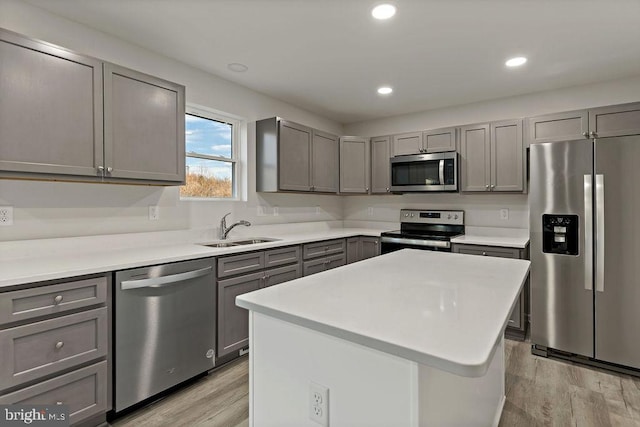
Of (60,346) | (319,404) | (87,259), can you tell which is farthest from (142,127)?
(319,404)

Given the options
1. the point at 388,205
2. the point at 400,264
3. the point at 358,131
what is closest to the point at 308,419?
the point at 400,264

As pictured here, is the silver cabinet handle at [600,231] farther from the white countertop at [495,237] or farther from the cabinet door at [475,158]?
the cabinet door at [475,158]

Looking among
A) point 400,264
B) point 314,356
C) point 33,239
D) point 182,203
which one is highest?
point 182,203

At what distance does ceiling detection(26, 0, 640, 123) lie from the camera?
6.95ft

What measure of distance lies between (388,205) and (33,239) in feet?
12.4

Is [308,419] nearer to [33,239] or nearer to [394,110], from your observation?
[33,239]

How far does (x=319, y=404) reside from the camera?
3.33 ft

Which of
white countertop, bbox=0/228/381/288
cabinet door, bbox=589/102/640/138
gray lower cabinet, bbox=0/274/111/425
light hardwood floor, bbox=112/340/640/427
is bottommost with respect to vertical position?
light hardwood floor, bbox=112/340/640/427

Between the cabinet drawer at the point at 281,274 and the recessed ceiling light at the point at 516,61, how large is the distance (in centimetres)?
255

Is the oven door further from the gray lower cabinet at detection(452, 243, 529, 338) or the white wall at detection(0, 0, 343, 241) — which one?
the white wall at detection(0, 0, 343, 241)

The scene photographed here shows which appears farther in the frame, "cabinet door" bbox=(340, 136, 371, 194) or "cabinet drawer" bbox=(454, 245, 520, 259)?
"cabinet door" bbox=(340, 136, 371, 194)

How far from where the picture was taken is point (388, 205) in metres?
4.70

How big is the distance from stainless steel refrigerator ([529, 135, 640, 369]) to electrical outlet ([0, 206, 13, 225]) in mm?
3678

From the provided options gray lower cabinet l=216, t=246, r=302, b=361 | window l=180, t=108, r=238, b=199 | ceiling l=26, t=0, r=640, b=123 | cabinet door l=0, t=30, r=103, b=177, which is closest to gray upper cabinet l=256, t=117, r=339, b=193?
window l=180, t=108, r=238, b=199
